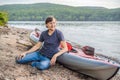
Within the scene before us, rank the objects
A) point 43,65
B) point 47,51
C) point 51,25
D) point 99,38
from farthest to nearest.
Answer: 1. point 99,38
2. point 47,51
3. point 43,65
4. point 51,25

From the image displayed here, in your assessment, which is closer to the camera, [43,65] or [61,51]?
[43,65]

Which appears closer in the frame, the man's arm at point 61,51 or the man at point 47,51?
the man's arm at point 61,51

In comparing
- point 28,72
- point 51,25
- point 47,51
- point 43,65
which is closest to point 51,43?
point 47,51

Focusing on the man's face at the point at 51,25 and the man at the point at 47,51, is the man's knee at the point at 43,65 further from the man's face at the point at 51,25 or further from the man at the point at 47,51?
the man's face at the point at 51,25

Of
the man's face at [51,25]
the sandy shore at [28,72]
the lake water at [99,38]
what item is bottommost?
the lake water at [99,38]

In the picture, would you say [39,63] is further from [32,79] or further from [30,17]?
[30,17]

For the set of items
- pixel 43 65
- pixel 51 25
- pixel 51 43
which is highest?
pixel 51 25

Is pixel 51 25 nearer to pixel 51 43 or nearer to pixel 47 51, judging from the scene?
pixel 51 43

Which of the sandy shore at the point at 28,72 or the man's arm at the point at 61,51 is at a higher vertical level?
A: the man's arm at the point at 61,51

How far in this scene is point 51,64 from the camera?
32.2ft

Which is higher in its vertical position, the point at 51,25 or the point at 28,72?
the point at 51,25

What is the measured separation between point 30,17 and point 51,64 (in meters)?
146

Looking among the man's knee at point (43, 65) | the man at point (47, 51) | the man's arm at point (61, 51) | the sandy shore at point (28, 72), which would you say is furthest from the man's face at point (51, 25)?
the sandy shore at point (28, 72)

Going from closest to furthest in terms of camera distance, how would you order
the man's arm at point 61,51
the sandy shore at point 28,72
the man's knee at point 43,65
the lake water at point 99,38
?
the sandy shore at point 28,72 < the man's arm at point 61,51 < the man's knee at point 43,65 < the lake water at point 99,38
